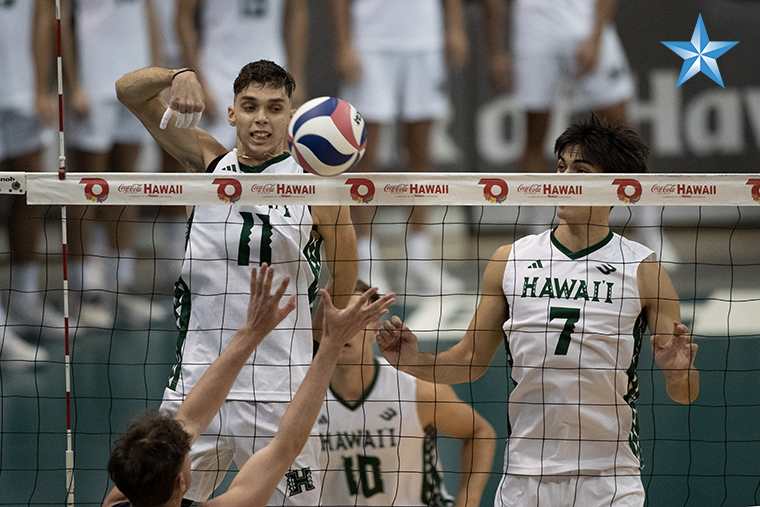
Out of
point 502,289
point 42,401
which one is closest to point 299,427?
point 502,289

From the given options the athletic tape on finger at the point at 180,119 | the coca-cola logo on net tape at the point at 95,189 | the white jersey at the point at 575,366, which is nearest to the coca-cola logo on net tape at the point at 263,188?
the athletic tape on finger at the point at 180,119

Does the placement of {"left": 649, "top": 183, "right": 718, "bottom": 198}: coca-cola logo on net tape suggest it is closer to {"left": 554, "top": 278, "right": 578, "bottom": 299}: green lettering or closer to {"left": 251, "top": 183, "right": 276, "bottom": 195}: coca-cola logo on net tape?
{"left": 554, "top": 278, "right": 578, "bottom": 299}: green lettering

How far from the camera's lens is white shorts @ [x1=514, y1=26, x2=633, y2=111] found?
953 cm

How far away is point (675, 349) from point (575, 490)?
2.19ft

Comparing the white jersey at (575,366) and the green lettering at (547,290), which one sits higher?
the green lettering at (547,290)

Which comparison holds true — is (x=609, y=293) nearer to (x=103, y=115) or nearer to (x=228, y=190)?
(x=228, y=190)

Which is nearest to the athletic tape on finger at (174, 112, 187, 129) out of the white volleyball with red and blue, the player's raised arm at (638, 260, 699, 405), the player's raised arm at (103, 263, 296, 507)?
the white volleyball with red and blue

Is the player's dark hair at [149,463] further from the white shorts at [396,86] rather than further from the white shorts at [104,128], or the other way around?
the white shorts at [104,128]

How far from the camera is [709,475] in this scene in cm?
460

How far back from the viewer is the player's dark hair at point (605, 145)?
11.8ft

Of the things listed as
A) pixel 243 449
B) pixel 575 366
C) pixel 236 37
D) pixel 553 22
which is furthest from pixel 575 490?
pixel 553 22

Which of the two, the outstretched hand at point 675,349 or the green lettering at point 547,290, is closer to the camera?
the outstretched hand at point 675,349

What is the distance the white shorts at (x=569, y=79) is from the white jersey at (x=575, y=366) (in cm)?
645

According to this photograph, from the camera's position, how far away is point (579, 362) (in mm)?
3391
